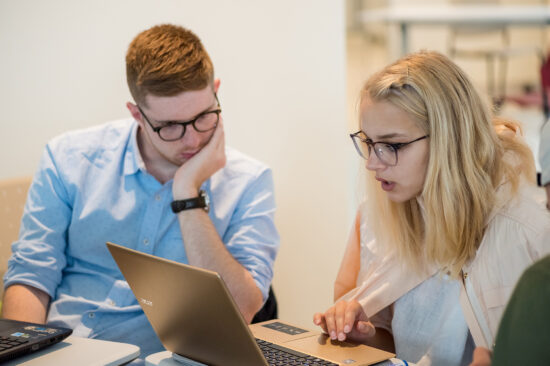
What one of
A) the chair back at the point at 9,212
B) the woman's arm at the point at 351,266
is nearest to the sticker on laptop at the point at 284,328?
the woman's arm at the point at 351,266

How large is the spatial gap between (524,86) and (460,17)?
320 centimetres

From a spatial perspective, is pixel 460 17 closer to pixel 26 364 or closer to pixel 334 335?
pixel 334 335

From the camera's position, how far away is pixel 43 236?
187 centimetres

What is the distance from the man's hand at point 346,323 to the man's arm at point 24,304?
31.9 inches

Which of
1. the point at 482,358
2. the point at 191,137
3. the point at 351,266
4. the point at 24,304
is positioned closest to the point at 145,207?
the point at 191,137

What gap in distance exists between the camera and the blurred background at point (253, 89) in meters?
2.27

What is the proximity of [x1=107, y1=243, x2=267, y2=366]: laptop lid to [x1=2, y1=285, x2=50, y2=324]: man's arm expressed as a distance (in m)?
0.56

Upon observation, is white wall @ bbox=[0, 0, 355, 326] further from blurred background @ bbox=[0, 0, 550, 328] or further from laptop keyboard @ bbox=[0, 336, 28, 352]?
laptop keyboard @ bbox=[0, 336, 28, 352]

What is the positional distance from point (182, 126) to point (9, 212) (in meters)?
0.68

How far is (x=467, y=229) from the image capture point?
1.50 m

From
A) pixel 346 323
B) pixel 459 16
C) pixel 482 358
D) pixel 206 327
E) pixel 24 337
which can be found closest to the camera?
pixel 482 358

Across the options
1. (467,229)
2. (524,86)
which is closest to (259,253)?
(467,229)

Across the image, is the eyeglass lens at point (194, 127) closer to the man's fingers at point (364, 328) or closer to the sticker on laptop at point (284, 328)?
the sticker on laptop at point (284, 328)

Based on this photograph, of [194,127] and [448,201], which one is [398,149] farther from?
[194,127]
